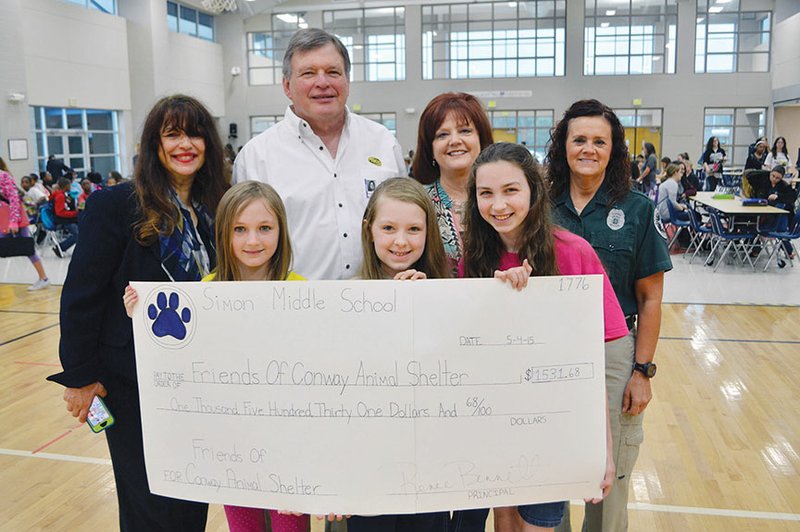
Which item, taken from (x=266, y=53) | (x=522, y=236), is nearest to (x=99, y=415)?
(x=522, y=236)

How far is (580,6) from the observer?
21078mm

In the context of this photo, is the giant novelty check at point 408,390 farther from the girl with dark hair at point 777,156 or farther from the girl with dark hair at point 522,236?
the girl with dark hair at point 777,156

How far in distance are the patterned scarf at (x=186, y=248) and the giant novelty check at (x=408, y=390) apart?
0.86 feet

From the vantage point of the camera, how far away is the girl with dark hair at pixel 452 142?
8.38ft

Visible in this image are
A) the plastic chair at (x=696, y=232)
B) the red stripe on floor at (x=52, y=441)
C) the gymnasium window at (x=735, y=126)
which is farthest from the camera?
the gymnasium window at (x=735, y=126)

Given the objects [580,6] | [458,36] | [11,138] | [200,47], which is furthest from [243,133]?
[580,6]

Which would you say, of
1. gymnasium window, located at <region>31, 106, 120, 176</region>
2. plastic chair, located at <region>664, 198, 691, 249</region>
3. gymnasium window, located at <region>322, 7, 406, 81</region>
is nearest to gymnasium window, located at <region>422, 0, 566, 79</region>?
gymnasium window, located at <region>322, 7, 406, 81</region>

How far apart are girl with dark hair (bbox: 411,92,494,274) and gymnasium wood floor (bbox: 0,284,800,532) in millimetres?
1688

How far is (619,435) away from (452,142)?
50.1 inches

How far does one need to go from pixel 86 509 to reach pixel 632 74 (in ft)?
70.5

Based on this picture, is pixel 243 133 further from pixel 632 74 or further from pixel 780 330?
pixel 780 330

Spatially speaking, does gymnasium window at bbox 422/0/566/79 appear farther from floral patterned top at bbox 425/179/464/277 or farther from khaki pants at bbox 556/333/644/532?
khaki pants at bbox 556/333/644/532

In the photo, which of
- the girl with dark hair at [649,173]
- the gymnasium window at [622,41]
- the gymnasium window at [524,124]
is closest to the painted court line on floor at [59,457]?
the girl with dark hair at [649,173]

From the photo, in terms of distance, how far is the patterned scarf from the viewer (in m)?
2.13
